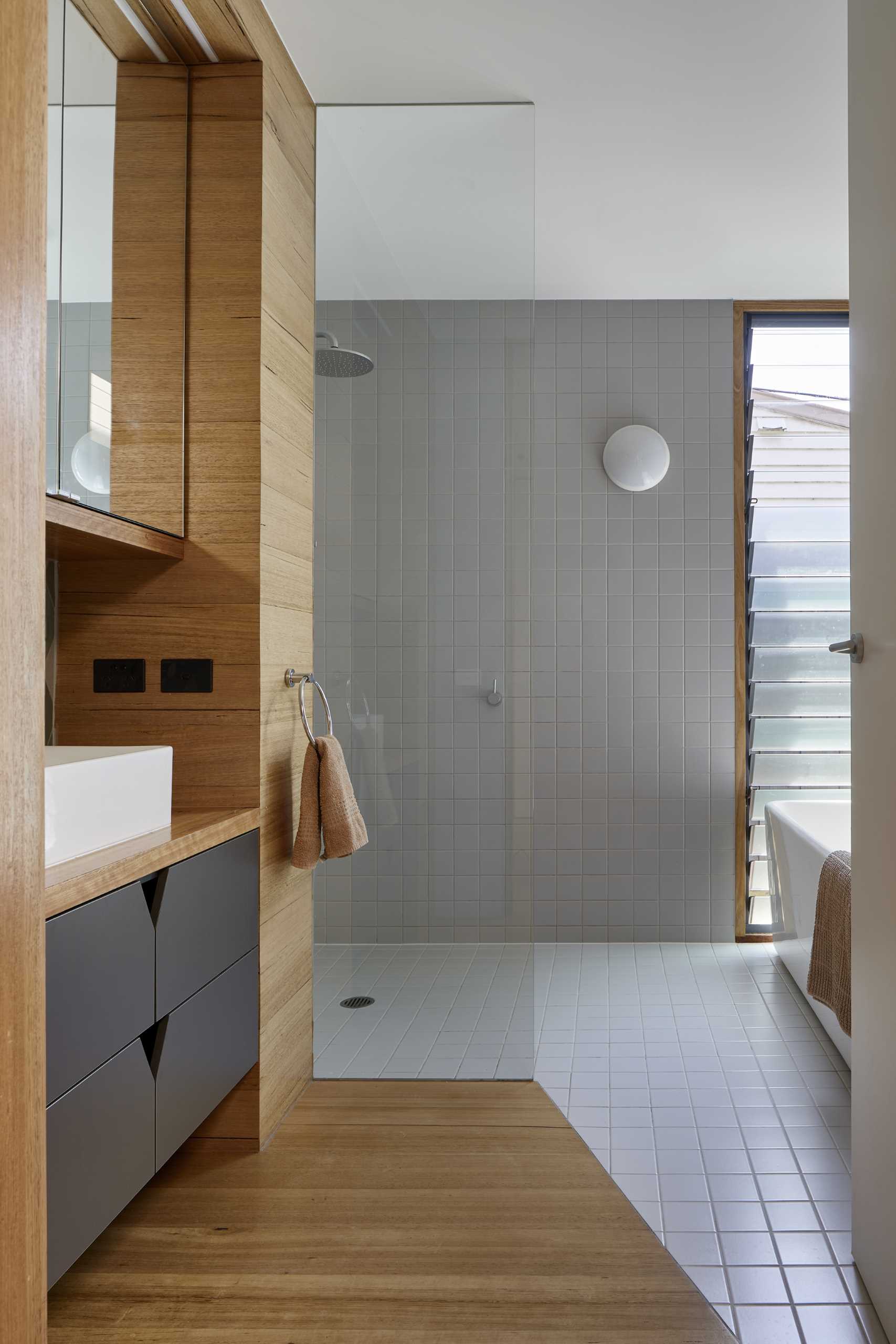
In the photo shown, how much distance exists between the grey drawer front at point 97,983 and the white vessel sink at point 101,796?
107 millimetres

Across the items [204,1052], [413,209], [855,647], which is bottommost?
[204,1052]

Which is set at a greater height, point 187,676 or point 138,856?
point 187,676

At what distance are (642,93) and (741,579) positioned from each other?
2.01 m

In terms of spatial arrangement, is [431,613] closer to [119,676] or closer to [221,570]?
[221,570]

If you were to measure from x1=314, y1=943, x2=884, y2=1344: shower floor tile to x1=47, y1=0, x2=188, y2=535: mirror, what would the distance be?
4.31 ft

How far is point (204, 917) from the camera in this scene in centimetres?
183

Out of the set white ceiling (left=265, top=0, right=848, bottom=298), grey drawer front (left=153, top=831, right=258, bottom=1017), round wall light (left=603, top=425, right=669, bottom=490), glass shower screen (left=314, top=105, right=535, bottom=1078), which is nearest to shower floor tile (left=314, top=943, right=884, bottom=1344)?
glass shower screen (left=314, top=105, right=535, bottom=1078)

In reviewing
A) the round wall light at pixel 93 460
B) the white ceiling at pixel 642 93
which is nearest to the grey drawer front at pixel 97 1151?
the round wall light at pixel 93 460

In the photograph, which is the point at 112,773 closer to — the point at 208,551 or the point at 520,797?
the point at 208,551

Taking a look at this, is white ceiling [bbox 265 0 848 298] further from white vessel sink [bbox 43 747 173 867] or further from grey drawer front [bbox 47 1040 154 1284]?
grey drawer front [bbox 47 1040 154 1284]

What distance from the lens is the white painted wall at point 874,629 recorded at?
156 centimetres

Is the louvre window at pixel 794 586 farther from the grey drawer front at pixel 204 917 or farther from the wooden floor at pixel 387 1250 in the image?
the grey drawer front at pixel 204 917

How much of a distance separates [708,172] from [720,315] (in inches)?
42.7

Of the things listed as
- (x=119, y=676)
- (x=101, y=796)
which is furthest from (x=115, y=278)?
(x=101, y=796)
